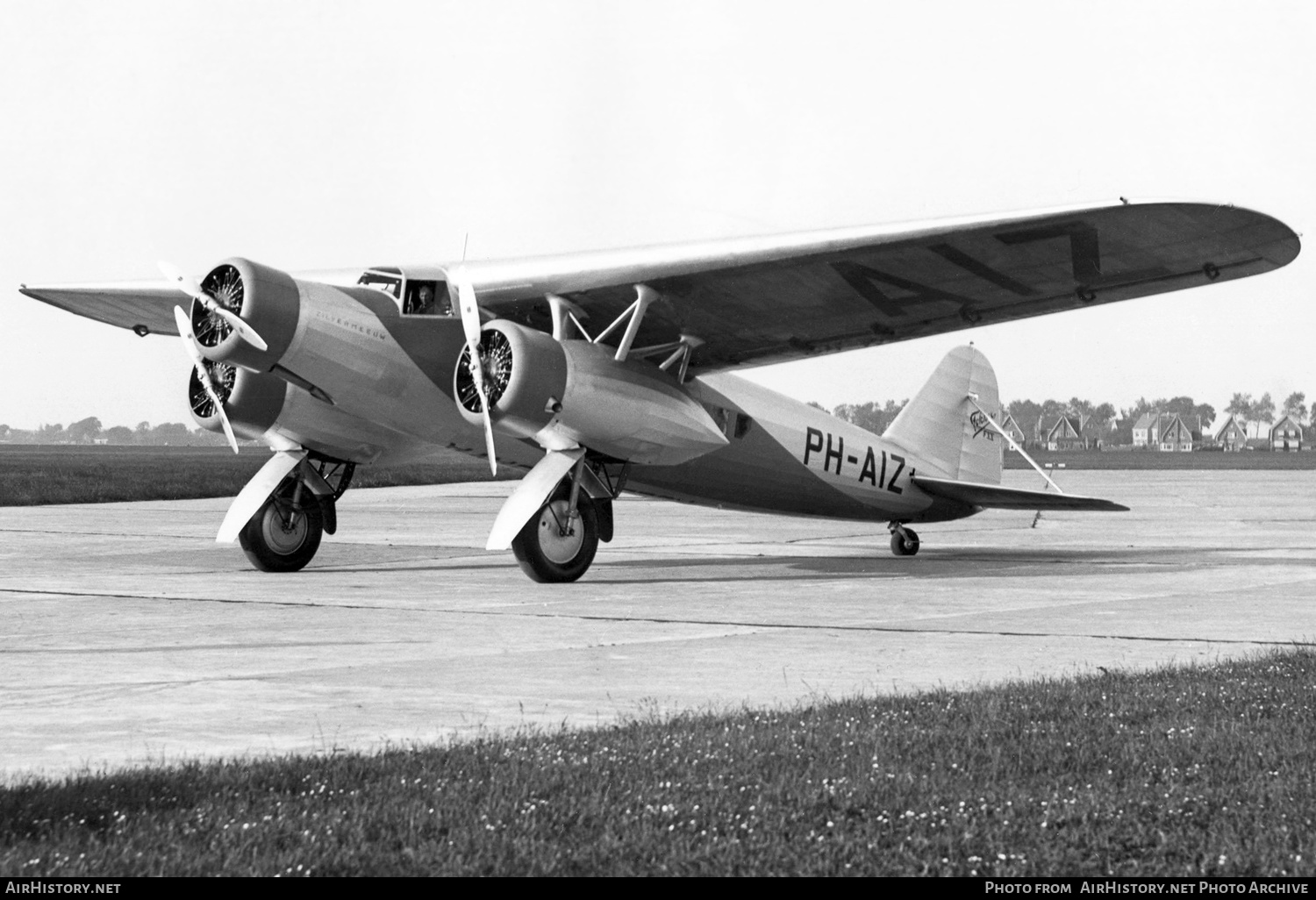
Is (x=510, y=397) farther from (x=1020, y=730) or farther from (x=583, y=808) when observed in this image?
(x=583, y=808)

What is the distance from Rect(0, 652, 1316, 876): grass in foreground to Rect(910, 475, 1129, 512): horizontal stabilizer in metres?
12.2

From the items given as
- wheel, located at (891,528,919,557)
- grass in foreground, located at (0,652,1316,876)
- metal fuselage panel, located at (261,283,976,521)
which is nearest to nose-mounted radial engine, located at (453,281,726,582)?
metal fuselage panel, located at (261,283,976,521)

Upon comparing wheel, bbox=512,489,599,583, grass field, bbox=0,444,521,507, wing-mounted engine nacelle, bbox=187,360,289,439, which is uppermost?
wing-mounted engine nacelle, bbox=187,360,289,439

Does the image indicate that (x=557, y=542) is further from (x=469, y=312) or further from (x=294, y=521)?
(x=294, y=521)

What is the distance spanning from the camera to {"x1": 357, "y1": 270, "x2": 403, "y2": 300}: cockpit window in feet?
51.8

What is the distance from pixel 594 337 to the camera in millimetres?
17219

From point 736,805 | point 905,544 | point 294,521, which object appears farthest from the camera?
point 905,544

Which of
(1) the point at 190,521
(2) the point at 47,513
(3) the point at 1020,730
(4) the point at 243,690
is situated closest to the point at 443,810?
(3) the point at 1020,730

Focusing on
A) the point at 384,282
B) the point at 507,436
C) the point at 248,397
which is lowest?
the point at 507,436

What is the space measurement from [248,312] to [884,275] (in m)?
6.56

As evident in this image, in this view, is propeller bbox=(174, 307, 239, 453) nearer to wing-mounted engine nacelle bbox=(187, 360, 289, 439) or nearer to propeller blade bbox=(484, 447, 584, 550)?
wing-mounted engine nacelle bbox=(187, 360, 289, 439)

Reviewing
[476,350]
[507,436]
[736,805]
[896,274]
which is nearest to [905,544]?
[896,274]

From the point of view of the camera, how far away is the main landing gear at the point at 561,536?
14.9 metres
